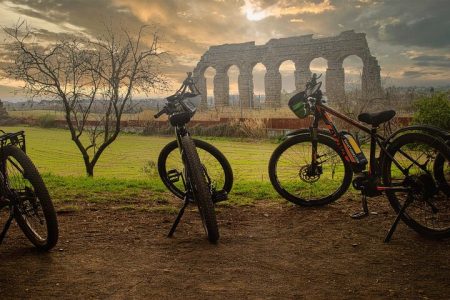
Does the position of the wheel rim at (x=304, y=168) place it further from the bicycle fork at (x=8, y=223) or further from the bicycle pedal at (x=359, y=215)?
the bicycle fork at (x=8, y=223)

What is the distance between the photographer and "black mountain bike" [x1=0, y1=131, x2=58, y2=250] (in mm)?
2986

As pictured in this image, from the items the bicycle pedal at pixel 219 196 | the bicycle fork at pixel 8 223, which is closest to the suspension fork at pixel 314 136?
the bicycle pedal at pixel 219 196

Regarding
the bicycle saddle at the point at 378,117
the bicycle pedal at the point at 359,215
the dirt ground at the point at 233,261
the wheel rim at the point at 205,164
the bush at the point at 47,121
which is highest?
the bush at the point at 47,121

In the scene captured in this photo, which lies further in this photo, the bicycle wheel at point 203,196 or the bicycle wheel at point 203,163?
the bicycle wheel at point 203,163

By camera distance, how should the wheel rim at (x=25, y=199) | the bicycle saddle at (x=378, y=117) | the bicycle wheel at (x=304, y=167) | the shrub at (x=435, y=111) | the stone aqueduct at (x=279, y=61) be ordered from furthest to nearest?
the stone aqueduct at (x=279, y=61)
the shrub at (x=435, y=111)
the bicycle wheel at (x=304, y=167)
the bicycle saddle at (x=378, y=117)
the wheel rim at (x=25, y=199)

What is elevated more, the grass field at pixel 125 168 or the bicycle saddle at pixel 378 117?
the bicycle saddle at pixel 378 117

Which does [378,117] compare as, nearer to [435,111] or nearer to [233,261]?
[233,261]

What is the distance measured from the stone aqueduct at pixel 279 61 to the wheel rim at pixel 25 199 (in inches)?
1067

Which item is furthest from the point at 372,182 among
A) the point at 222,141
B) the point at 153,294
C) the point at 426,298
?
the point at 222,141

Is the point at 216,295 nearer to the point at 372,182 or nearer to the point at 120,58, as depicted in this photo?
the point at 372,182

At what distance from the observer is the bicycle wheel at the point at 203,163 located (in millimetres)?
4355

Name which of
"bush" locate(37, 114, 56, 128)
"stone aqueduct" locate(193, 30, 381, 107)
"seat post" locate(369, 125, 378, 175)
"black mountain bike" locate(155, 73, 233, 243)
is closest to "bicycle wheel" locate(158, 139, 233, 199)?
"black mountain bike" locate(155, 73, 233, 243)

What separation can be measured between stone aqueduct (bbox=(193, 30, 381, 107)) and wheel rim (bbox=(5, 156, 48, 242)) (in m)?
27.1

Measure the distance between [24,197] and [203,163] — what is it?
1780 millimetres
